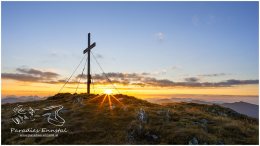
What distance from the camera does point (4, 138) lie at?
23422mm

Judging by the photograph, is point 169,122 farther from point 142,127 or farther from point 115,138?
point 115,138

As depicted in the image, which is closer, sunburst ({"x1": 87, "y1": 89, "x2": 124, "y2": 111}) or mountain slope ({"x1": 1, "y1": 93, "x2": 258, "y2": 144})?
mountain slope ({"x1": 1, "y1": 93, "x2": 258, "y2": 144})

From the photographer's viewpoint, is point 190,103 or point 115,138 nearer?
point 115,138

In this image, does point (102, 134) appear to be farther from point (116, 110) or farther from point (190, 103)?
point (190, 103)

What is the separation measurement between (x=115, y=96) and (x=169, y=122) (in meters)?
15.5

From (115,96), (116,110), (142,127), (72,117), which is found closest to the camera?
(142,127)

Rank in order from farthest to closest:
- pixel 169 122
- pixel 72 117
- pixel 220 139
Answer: pixel 72 117 < pixel 169 122 < pixel 220 139

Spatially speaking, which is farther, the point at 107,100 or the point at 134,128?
the point at 107,100

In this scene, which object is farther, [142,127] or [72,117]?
[72,117]

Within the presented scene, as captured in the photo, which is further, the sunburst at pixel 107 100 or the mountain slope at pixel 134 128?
the sunburst at pixel 107 100

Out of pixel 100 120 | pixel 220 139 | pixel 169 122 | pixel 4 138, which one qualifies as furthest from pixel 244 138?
pixel 4 138

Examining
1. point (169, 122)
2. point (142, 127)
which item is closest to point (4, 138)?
point (142, 127)

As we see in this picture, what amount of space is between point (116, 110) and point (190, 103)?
559 inches

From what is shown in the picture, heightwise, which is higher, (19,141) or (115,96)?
(115,96)
